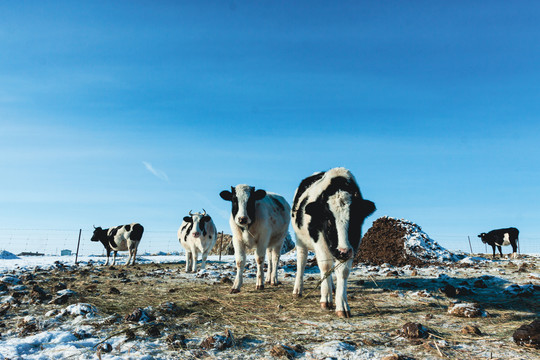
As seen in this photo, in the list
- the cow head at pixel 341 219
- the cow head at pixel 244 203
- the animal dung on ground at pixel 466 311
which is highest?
the cow head at pixel 244 203

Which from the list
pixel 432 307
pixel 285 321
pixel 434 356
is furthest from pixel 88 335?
pixel 432 307

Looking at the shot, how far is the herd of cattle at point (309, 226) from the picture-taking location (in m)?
6.27

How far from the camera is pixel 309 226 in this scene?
277 inches

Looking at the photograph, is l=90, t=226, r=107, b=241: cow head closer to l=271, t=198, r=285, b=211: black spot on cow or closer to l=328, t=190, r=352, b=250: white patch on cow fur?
l=271, t=198, r=285, b=211: black spot on cow

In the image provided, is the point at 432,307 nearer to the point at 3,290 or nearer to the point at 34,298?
the point at 34,298

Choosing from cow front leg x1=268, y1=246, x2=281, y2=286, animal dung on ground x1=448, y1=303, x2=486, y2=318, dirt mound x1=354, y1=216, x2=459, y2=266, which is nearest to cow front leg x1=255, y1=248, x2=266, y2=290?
cow front leg x1=268, y1=246, x2=281, y2=286

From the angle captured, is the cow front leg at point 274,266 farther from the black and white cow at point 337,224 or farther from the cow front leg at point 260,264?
the black and white cow at point 337,224

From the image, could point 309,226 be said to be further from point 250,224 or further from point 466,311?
point 466,311

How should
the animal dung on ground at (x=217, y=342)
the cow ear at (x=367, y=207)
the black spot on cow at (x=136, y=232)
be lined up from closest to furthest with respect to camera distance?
the animal dung on ground at (x=217, y=342) → the cow ear at (x=367, y=207) → the black spot on cow at (x=136, y=232)

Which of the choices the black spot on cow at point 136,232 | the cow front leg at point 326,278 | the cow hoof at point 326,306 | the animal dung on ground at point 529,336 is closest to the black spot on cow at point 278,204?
the cow front leg at point 326,278

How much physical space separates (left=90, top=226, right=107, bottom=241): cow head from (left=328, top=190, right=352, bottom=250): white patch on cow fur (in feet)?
68.0

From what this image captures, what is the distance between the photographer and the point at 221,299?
7.82 metres

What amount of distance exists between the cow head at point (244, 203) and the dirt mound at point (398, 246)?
9.41 metres

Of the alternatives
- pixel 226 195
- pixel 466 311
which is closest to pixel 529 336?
pixel 466 311
